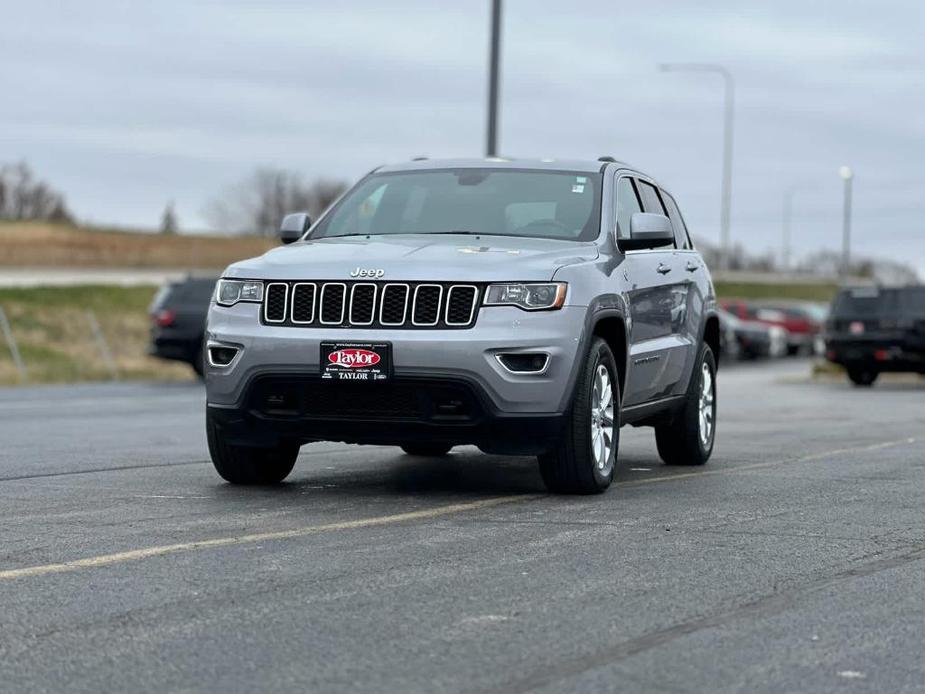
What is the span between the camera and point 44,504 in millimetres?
9133

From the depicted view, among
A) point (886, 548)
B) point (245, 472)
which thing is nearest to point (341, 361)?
point (245, 472)

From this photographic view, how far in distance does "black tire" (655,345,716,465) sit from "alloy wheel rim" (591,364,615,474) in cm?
202

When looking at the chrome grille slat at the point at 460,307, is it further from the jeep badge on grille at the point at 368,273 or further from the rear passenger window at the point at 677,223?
the rear passenger window at the point at 677,223

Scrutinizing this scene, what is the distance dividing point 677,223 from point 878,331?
59.7 ft

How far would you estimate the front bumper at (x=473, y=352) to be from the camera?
9.12 m

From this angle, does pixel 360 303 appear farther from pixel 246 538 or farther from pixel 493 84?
pixel 493 84

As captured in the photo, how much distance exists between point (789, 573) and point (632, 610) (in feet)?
3.52

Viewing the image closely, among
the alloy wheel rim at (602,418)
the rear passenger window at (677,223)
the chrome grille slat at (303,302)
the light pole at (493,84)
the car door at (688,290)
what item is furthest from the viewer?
the light pole at (493,84)

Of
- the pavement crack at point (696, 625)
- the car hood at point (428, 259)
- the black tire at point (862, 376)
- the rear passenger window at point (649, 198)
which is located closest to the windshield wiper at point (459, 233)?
the car hood at point (428, 259)

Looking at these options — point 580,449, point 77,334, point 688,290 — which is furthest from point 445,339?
point 77,334

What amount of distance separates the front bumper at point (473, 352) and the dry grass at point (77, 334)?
2038 centimetres

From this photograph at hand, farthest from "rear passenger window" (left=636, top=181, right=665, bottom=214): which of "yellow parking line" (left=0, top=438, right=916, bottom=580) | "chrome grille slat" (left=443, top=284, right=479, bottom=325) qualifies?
"chrome grille slat" (left=443, top=284, right=479, bottom=325)

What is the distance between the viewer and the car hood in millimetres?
9297

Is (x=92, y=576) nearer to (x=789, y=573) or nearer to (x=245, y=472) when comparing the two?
(x=789, y=573)
